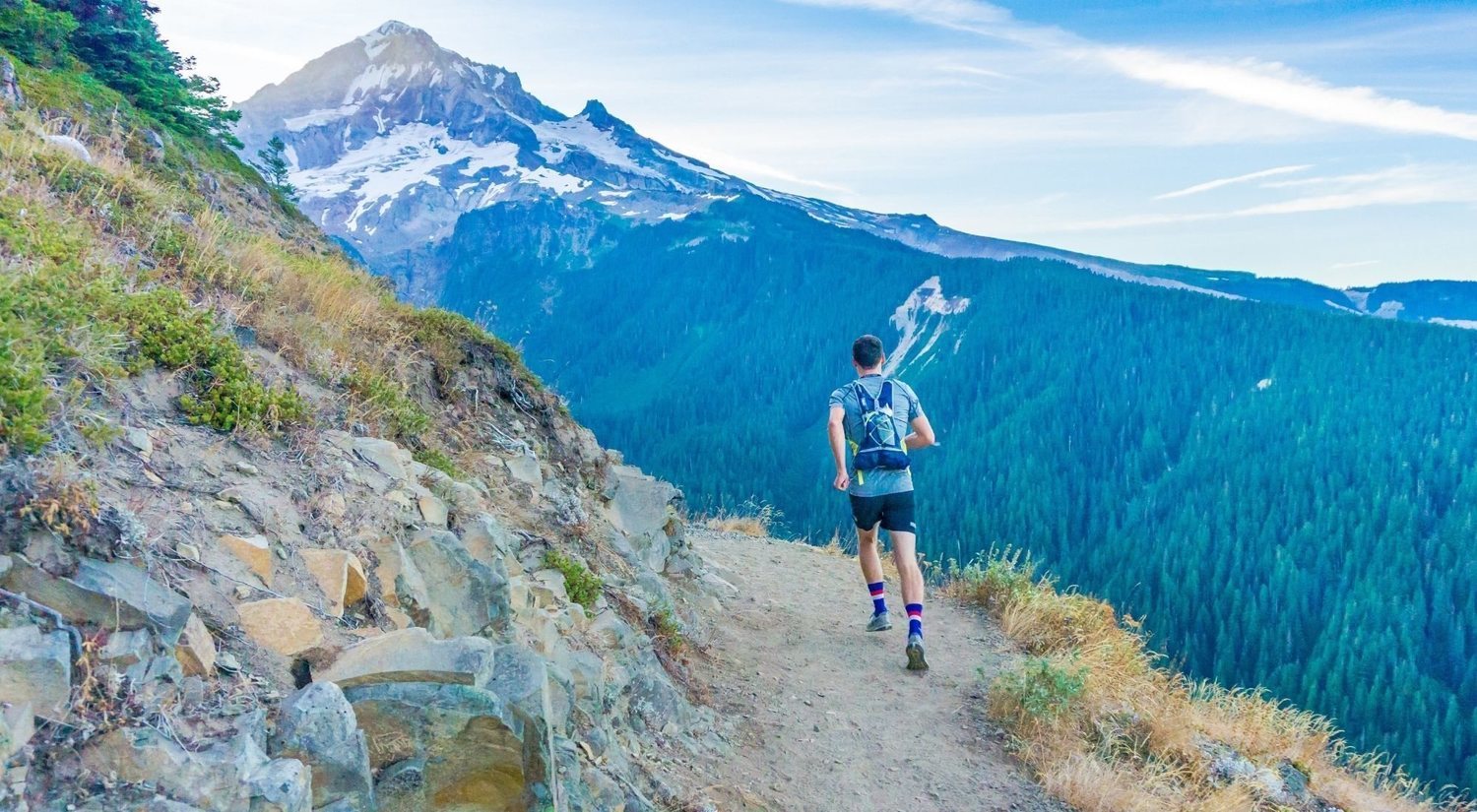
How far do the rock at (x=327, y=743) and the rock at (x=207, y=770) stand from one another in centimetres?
17

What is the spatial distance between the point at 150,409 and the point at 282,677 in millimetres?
2019

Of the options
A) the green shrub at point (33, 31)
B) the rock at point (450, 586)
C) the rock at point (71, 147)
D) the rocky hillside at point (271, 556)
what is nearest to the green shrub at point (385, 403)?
the rocky hillside at point (271, 556)

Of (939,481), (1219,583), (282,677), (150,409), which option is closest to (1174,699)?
(282,677)

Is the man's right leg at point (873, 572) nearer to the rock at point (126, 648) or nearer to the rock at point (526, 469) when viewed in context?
the rock at point (526, 469)

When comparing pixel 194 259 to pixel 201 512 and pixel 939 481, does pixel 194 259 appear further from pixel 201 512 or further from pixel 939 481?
pixel 939 481

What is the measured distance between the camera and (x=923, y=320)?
162625mm

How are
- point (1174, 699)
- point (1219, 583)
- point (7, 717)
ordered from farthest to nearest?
point (1219, 583) < point (1174, 699) < point (7, 717)

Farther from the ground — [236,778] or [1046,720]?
[236,778]

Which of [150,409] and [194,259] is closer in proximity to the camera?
[150,409]

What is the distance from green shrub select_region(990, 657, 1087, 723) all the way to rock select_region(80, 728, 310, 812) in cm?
611

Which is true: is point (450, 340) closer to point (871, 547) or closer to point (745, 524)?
point (871, 547)

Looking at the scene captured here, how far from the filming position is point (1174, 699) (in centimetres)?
866

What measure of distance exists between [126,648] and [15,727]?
492 mm

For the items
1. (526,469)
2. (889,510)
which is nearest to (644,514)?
(526,469)
